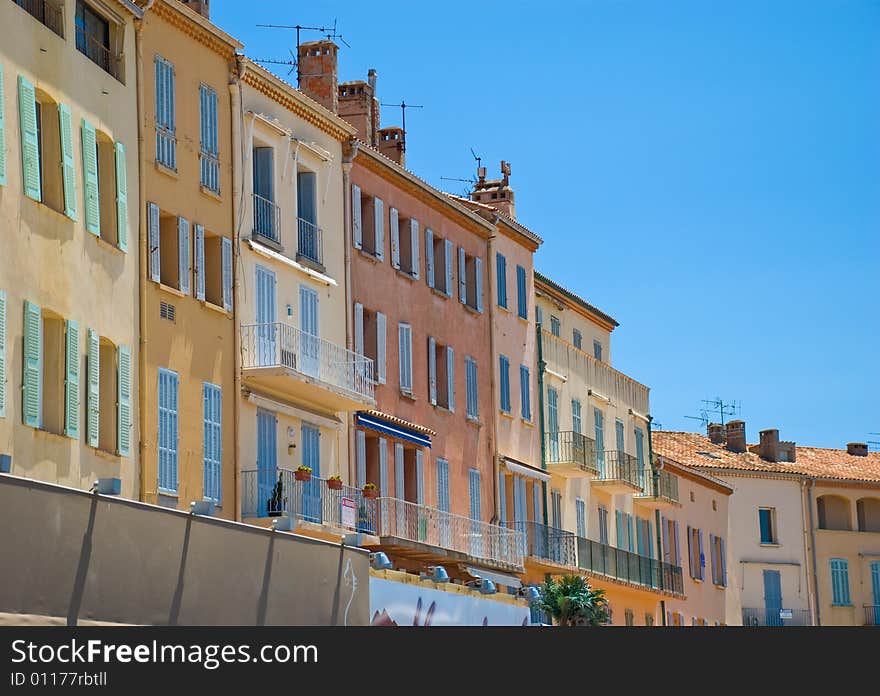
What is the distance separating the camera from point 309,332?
4462cm

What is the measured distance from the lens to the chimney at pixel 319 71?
49.7 metres

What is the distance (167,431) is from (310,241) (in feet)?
29.4

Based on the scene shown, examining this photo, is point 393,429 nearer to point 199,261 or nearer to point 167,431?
point 199,261

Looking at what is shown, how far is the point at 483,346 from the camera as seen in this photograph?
5516cm

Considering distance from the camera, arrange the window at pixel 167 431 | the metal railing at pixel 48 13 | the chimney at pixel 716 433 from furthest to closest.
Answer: the chimney at pixel 716 433 < the window at pixel 167 431 < the metal railing at pixel 48 13

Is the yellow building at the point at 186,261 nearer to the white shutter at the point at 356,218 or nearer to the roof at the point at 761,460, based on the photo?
the white shutter at the point at 356,218

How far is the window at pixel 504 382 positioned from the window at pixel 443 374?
3.48 meters

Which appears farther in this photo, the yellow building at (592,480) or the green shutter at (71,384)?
the yellow building at (592,480)

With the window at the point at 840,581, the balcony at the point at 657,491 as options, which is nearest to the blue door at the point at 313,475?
the balcony at the point at 657,491

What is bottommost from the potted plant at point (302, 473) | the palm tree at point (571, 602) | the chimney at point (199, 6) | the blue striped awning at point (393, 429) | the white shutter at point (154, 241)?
the palm tree at point (571, 602)

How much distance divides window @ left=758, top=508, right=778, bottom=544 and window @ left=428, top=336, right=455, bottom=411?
3529cm

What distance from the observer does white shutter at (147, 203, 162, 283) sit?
124ft
